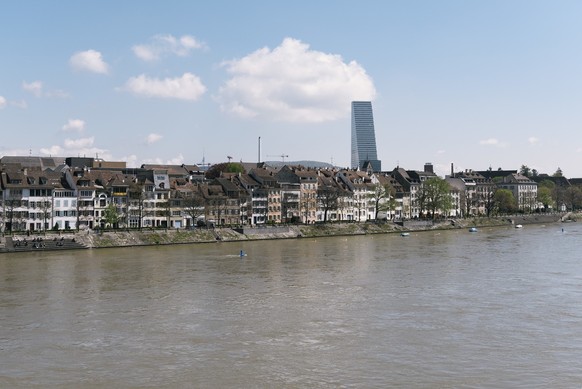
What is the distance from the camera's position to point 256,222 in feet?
373

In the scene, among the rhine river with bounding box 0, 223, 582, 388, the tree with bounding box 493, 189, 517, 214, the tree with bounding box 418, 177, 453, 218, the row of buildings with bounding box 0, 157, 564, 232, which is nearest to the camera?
the rhine river with bounding box 0, 223, 582, 388

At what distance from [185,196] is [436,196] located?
59.8 meters

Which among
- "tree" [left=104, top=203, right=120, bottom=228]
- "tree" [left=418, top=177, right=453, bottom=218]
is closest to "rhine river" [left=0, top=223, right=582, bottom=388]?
"tree" [left=104, top=203, right=120, bottom=228]

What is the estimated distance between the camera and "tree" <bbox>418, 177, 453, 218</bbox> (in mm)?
141125

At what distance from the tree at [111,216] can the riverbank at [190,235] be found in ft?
16.2

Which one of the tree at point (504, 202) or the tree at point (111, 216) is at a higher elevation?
the tree at point (504, 202)

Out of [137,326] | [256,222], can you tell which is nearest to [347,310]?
[137,326]

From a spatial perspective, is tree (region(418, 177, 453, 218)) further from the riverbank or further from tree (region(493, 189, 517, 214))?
tree (region(493, 189, 517, 214))

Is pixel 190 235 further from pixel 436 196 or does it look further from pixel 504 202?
pixel 504 202

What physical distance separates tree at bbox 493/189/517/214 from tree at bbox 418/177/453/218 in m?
24.8

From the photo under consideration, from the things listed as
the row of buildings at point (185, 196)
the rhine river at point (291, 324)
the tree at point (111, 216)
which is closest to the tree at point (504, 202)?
the row of buildings at point (185, 196)

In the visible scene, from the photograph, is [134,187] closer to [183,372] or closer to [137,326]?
[137,326]

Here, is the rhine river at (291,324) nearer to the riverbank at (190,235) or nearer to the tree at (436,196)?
the riverbank at (190,235)

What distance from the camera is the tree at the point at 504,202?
163 metres
